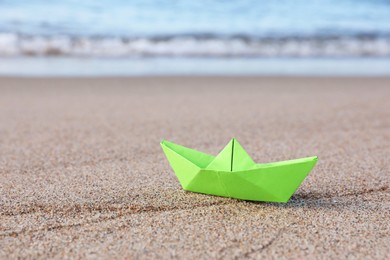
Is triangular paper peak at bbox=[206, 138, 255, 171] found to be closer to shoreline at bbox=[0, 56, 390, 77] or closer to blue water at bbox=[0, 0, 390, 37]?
shoreline at bbox=[0, 56, 390, 77]

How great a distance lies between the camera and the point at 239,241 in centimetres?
100

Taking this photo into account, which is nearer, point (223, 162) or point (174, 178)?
point (223, 162)

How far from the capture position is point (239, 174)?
109 cm

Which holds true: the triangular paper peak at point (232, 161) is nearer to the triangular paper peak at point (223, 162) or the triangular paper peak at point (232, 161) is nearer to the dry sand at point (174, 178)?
the triangular paper peak at point (223, 162)

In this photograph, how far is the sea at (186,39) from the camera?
16.9 feet

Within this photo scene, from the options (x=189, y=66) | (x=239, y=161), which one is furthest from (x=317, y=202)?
(x=189, y=66)

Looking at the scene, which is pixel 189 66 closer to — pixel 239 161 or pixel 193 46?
pixel 193 46

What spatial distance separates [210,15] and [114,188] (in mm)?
7026

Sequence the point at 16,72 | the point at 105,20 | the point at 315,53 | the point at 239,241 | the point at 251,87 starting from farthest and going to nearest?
the point at 105,20 < the point at 315,53 < the point at 16,72 < the point at 251,87 < the point at 239,241

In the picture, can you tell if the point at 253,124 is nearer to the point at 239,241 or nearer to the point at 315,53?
the point at 239,241

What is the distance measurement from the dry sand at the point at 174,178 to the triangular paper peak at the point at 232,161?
0.10m

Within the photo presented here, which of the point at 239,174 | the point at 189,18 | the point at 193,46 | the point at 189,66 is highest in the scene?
the point at 189,18

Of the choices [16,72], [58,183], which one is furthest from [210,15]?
[58,183]

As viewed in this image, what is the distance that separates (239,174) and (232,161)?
4cm
